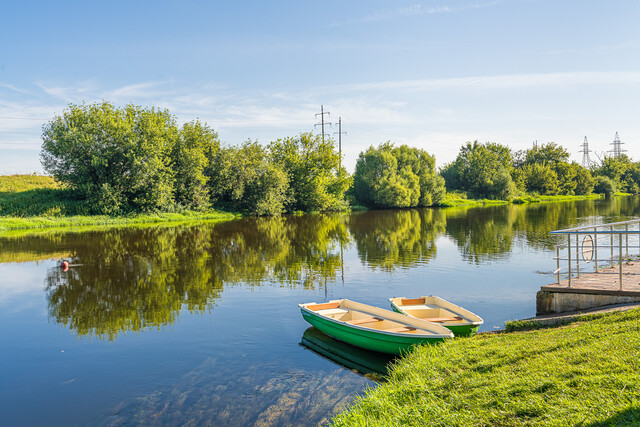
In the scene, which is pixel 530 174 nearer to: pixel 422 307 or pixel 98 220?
pixel 98 220

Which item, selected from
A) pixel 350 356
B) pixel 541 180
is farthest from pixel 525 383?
pixel 541 180

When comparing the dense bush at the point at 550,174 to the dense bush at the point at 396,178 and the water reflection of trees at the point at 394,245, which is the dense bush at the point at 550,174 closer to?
the dense bush at the point at 396,178

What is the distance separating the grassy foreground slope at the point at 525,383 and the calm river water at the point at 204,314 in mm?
1769

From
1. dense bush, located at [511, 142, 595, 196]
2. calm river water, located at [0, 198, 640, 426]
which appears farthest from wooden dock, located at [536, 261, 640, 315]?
dense bush, located at [511, 142, 595, 196]

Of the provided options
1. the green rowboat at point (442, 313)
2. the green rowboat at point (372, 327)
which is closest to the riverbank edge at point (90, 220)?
the green rowboat at point (372, 327)

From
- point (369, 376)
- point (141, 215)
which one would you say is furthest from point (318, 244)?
point (141, 215)

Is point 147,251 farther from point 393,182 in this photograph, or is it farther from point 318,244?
point 393,182

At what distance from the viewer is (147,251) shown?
91.1ft

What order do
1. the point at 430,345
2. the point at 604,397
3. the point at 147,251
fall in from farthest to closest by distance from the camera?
the point at 147,251
the point at 430,345
the point at 604,397

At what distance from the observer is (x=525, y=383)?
5.84m

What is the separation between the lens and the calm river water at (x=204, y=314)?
8.57m

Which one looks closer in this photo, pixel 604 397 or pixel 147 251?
pixel 604 397

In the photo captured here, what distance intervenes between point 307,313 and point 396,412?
20.2 ft

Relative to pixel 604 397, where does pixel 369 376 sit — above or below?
below
